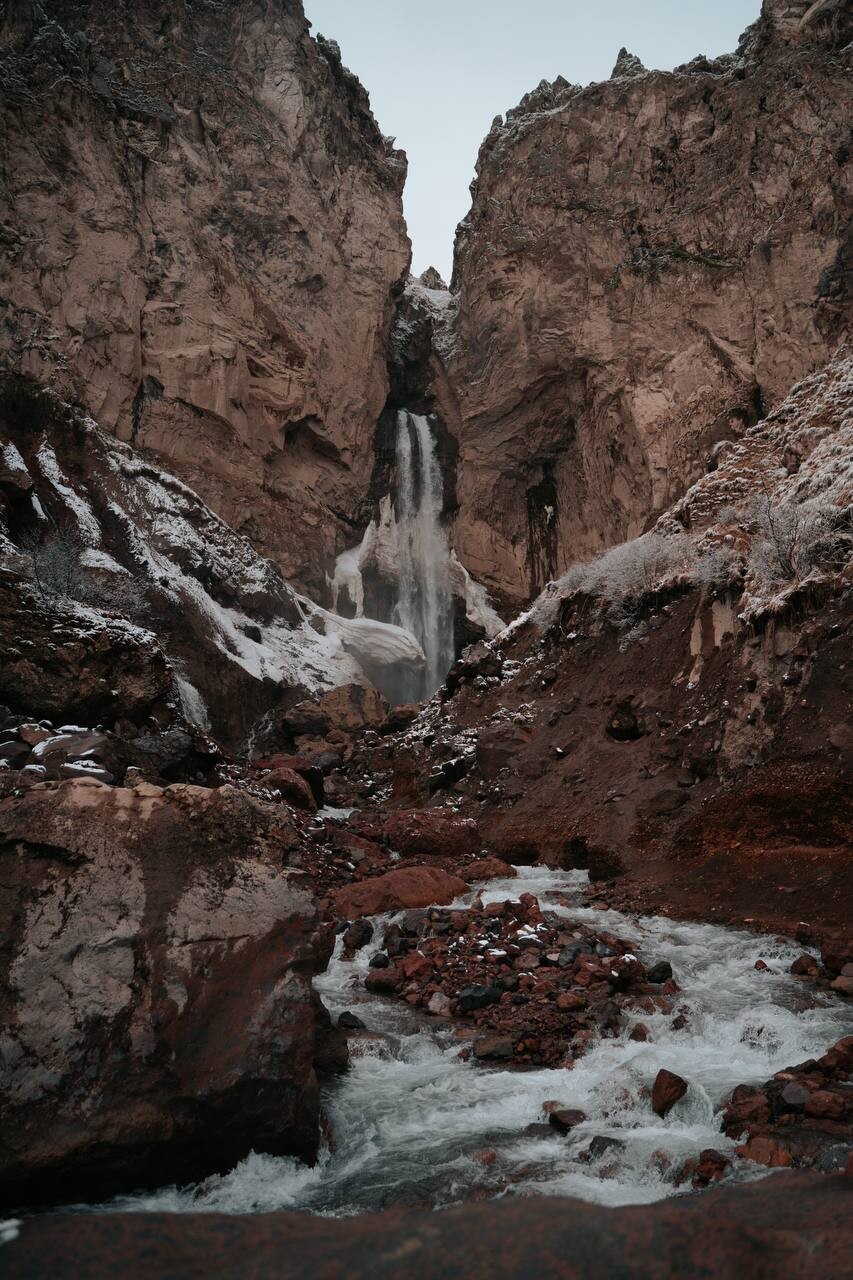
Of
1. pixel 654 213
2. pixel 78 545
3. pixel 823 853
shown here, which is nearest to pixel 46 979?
pixel 823 853

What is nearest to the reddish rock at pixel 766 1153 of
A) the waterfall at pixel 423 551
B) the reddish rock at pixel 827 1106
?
the reddish rock at pixel 827 1106

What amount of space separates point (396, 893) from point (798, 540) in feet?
26.6

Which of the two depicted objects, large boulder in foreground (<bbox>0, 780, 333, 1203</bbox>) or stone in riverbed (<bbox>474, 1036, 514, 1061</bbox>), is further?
stone in riverbed (<bbox>474, 1036, 514, 1061</bbox>)

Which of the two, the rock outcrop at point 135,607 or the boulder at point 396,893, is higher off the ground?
the rock outcrop at point 135,607

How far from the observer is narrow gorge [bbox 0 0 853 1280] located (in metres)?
4.25

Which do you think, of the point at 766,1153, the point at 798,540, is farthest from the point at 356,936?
the point at 798,540

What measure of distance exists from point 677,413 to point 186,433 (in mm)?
21605

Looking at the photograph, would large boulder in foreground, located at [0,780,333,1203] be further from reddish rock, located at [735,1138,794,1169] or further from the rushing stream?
A: reddish rock, located at [735,1138,794,1169]

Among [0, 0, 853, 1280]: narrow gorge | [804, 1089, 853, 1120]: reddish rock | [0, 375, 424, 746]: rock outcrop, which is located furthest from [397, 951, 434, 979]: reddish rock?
[0, 375, 424, 746]: rock outcrop

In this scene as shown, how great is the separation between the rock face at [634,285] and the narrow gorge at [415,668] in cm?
23

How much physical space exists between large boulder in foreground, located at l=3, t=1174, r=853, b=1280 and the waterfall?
109ft

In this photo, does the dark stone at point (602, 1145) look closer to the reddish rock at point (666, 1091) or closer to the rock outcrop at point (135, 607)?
the reddish rock at point (666, 1091)

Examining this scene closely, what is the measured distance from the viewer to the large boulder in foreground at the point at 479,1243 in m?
2.35

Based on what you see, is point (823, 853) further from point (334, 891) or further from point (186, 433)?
point (186, 433)
